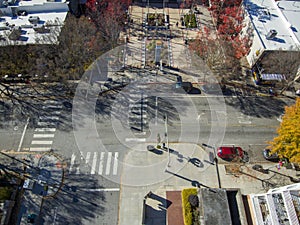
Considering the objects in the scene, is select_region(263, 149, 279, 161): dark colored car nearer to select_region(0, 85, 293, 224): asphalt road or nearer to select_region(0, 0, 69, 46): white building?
select_region(0, 85, 293, 224): asphalt road

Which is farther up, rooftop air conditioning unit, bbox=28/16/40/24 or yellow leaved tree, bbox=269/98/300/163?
rooftop air conditioning unit, bbox=28/16/40/24

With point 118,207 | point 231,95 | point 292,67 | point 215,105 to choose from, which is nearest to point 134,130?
point 118,207

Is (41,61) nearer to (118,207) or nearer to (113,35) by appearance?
(113,35)

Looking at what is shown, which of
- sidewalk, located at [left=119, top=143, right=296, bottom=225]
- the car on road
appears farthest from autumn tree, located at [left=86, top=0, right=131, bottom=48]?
the car on road

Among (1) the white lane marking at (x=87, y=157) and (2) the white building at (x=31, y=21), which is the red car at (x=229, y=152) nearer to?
(1) the white lane marking at (x=87, y=157)

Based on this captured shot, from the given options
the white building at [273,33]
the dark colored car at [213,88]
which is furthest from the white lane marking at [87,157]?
the white building at [273,33]

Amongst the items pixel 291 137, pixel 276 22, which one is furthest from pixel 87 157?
pixel 276 22
